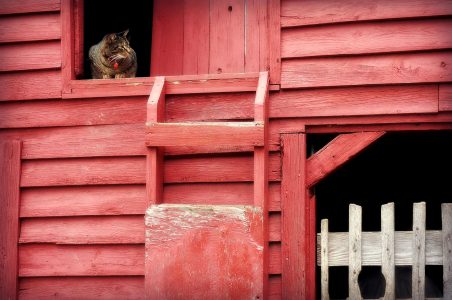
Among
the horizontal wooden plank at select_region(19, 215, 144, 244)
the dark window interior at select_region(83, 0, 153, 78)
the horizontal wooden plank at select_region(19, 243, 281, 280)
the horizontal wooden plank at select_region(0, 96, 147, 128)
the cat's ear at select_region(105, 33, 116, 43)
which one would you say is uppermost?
the dark window interior at select_region(83, 0, 153, 78)

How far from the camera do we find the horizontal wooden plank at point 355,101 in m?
3.92

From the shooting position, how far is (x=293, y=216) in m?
4.00

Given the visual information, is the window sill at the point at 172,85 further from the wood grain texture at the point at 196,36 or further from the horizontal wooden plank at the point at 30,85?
the wood grain texture at the point at 196,36

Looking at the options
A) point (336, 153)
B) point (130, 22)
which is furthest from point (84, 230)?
point (130, 22)

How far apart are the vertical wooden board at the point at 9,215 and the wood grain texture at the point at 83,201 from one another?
72mm

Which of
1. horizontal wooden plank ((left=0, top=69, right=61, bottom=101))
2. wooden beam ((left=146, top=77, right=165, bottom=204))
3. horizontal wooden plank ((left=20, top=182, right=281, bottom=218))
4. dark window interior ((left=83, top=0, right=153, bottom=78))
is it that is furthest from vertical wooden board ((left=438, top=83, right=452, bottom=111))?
dark window interior ((left=83, top=0, right=153, bottom=78))

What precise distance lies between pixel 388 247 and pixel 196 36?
1.95 metres

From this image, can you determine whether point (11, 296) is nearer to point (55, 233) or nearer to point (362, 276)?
point (55, 233)

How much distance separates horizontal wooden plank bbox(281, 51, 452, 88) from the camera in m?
3.91

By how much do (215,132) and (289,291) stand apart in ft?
3.74

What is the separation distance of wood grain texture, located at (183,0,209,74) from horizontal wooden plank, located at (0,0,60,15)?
93 cm

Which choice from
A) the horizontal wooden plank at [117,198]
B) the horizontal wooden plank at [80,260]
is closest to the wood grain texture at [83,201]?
the horizontal wooden plank at [117,198]

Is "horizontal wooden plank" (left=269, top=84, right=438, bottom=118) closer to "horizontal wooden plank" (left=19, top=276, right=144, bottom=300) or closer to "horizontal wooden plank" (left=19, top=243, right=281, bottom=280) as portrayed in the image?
"horizontal wooden plank" (left=19, top=243, right=281, bottom=280)

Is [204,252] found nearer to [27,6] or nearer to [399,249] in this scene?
[399,249]
